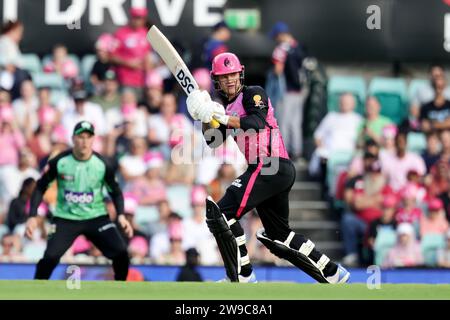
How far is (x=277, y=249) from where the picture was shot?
11180mm

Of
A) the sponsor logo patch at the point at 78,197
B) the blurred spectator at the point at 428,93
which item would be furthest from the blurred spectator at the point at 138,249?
the blurred spectator at the point at 428,93

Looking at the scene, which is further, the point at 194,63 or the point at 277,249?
the point at 194,63

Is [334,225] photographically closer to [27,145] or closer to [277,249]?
[27,145]

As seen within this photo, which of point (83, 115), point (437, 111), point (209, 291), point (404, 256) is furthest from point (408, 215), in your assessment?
point (209, 291)

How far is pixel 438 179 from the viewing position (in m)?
17.3

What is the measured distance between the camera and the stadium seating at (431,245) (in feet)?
53.8

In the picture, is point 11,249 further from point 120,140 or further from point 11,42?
point 11,42

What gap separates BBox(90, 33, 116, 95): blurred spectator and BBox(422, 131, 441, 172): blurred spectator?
472cm

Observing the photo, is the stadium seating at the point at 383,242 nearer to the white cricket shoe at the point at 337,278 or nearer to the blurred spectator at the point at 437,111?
the blurred spectator at the point at 437,111

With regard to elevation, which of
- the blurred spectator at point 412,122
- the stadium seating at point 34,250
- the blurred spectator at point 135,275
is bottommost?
the blurred spectator at point 135,275

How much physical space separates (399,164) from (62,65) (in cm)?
506

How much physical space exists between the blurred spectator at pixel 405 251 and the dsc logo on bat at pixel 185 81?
589 cm
